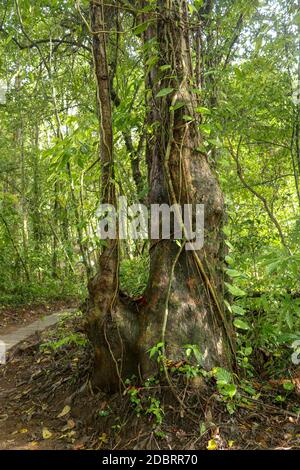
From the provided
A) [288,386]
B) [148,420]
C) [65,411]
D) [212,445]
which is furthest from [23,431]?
[288,386]

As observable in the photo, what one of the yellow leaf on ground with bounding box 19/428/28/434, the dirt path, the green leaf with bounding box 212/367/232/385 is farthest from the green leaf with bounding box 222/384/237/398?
the dirt path

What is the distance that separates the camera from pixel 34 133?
1293 cm

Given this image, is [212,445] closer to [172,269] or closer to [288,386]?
[288,386]

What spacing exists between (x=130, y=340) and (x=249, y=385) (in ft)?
3.41

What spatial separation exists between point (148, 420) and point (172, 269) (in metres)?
1.13

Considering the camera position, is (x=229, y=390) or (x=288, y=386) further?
(x=288, y=386)

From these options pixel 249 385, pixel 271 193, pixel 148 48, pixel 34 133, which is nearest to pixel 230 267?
pixel 249 385

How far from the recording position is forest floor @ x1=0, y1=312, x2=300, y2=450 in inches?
117

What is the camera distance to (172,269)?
3424mm

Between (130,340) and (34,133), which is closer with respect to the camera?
(130,340)

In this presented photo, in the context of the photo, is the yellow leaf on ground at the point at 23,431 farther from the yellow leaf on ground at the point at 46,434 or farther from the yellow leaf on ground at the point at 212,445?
the yellow leaf on ground at the point at 212,445

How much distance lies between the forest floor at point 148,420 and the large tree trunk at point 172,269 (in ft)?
0.77

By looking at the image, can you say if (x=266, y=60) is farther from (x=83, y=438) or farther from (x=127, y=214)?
(x=83, y=438)

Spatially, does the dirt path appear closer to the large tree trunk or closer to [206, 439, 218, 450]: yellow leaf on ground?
the large tree trunk
